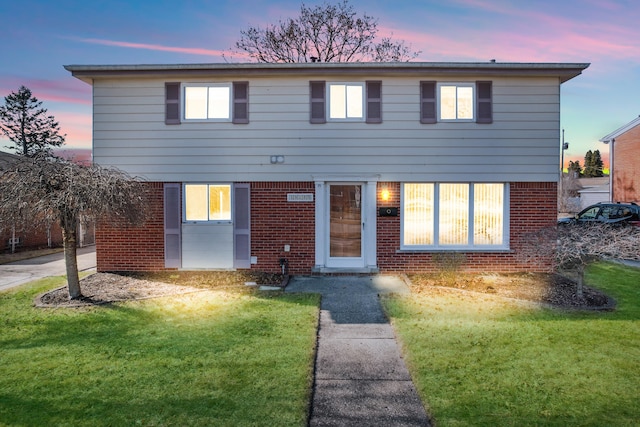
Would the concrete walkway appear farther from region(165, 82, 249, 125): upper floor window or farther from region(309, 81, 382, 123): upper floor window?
region(165, 82, 249, 125): upper floor window

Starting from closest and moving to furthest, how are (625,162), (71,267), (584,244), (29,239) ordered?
(584,244) < (71,267) < (29,239) < (625,162)

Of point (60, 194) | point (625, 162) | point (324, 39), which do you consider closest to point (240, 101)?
point (60, 194)

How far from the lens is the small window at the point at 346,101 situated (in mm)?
10703

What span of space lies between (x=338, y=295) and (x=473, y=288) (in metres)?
3.06

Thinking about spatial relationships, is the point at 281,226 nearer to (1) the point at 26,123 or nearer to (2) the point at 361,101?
(2) the point at 361,101

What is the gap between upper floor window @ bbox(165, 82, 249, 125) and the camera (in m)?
10.8

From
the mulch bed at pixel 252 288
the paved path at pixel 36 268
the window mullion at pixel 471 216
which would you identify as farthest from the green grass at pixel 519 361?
the paved path at pixel 36 268

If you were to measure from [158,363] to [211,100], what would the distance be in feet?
24.8

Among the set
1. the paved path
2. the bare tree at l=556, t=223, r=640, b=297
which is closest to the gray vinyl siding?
the bare tree at l=556, t=223, r=640, b=297

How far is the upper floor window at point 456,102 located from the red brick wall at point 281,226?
3.65m

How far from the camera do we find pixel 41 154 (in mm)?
8023

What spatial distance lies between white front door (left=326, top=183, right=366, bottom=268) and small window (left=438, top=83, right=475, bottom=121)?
9.54 ft

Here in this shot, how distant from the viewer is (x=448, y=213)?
35.6 ft

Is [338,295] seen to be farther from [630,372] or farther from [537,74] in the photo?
[537,74]
